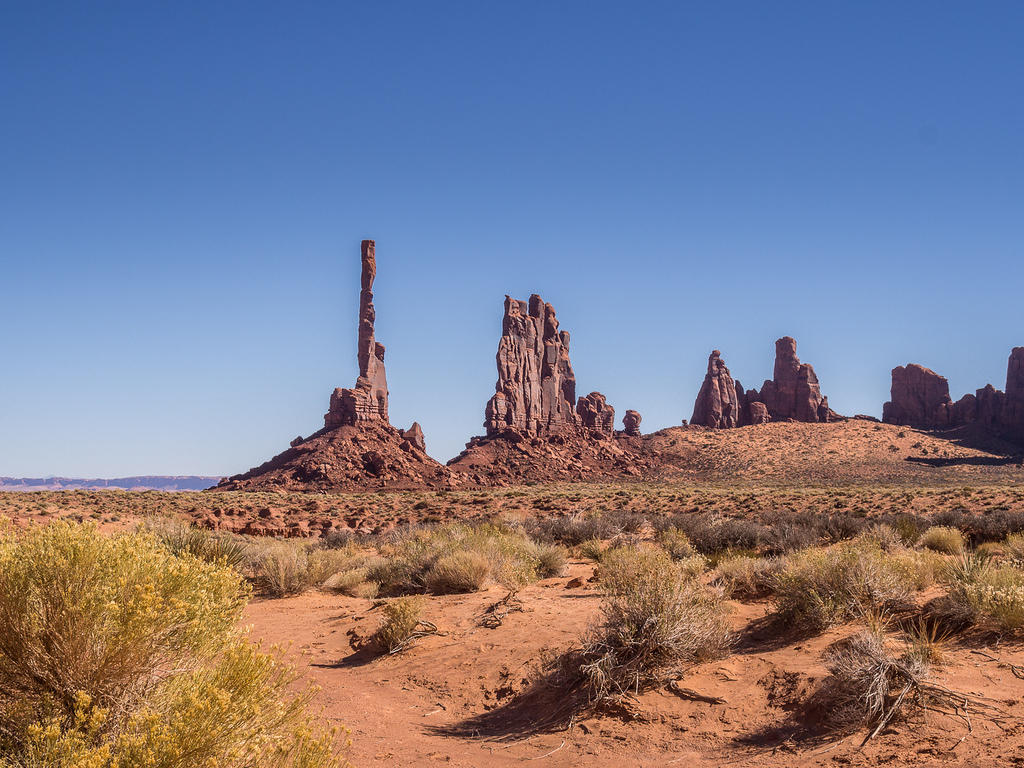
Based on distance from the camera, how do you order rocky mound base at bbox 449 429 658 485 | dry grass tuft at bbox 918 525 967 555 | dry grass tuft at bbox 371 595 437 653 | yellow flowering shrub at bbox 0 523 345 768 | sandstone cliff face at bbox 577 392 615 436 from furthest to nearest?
sandstone cliff face at bbox 577 392 615 436 < rocky mound base at bbox 449 429 658 485 < dry grass tuft at bbox 918 525 967 555 < dry grass tuft at bbox 371 595 437 653 < yellow flowering shrub at bbox 0 523 345 768

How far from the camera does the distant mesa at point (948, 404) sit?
81.9 m

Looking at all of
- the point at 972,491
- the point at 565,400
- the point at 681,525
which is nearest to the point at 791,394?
the point at 565,400

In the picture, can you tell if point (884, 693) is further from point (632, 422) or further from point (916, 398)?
point (916, 398)

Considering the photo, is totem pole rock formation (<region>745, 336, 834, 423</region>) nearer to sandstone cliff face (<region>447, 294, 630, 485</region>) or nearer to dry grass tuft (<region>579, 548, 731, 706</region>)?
sandstone cliff face (<region>447, 294, 630, 485</region>)

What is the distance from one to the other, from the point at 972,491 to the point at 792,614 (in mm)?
33228

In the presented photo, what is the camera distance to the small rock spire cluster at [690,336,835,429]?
88562mm

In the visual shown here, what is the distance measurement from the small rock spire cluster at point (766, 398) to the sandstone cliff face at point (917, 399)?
12.2 m

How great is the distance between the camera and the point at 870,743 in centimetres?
549

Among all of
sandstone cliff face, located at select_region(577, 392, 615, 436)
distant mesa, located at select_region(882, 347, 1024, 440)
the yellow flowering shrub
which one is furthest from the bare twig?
distant mesa, located at select_region(882, 347, 1024, 440)

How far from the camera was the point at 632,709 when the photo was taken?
669 cm

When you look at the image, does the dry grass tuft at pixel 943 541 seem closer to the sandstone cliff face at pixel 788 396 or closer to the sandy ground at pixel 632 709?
the sandy ground at pixel 632 709

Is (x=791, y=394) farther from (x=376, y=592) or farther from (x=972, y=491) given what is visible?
(x=376, y=592)

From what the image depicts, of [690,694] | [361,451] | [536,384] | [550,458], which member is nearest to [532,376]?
[536,384]

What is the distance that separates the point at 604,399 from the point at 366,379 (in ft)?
113
